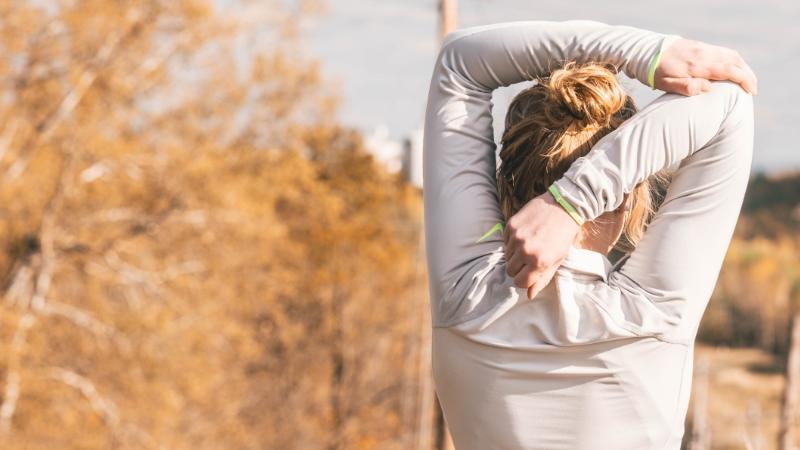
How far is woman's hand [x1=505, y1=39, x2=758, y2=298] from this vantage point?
3.21 ft

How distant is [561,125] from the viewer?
1.06m

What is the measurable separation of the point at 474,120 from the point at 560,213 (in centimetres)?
19

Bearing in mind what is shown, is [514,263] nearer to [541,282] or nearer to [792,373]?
[541,282]

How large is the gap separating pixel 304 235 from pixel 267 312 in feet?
7.23

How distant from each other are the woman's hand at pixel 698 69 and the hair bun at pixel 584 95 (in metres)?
0.05

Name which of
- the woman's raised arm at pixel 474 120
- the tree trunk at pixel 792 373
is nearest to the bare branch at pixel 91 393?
the tree trunk at pixel 792 373

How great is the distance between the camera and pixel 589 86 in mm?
1042

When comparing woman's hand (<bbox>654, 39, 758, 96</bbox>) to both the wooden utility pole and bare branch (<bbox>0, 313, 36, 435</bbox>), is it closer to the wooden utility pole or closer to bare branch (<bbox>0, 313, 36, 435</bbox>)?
the wooden utility pole

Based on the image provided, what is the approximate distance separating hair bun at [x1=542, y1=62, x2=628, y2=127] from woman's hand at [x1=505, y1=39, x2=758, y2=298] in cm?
5

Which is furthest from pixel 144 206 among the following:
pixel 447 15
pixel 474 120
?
pixel 474 120

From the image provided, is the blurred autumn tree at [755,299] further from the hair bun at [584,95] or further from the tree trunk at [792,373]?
the hair bun at [584,95]

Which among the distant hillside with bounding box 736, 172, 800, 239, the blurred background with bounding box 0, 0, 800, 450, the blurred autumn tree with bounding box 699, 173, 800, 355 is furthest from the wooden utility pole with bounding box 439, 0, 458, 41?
the distant hillside with bounding box 736, 172, 800, 239

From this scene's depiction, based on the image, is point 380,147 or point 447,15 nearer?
point 447,15

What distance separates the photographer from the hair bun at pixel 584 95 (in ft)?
3.41
